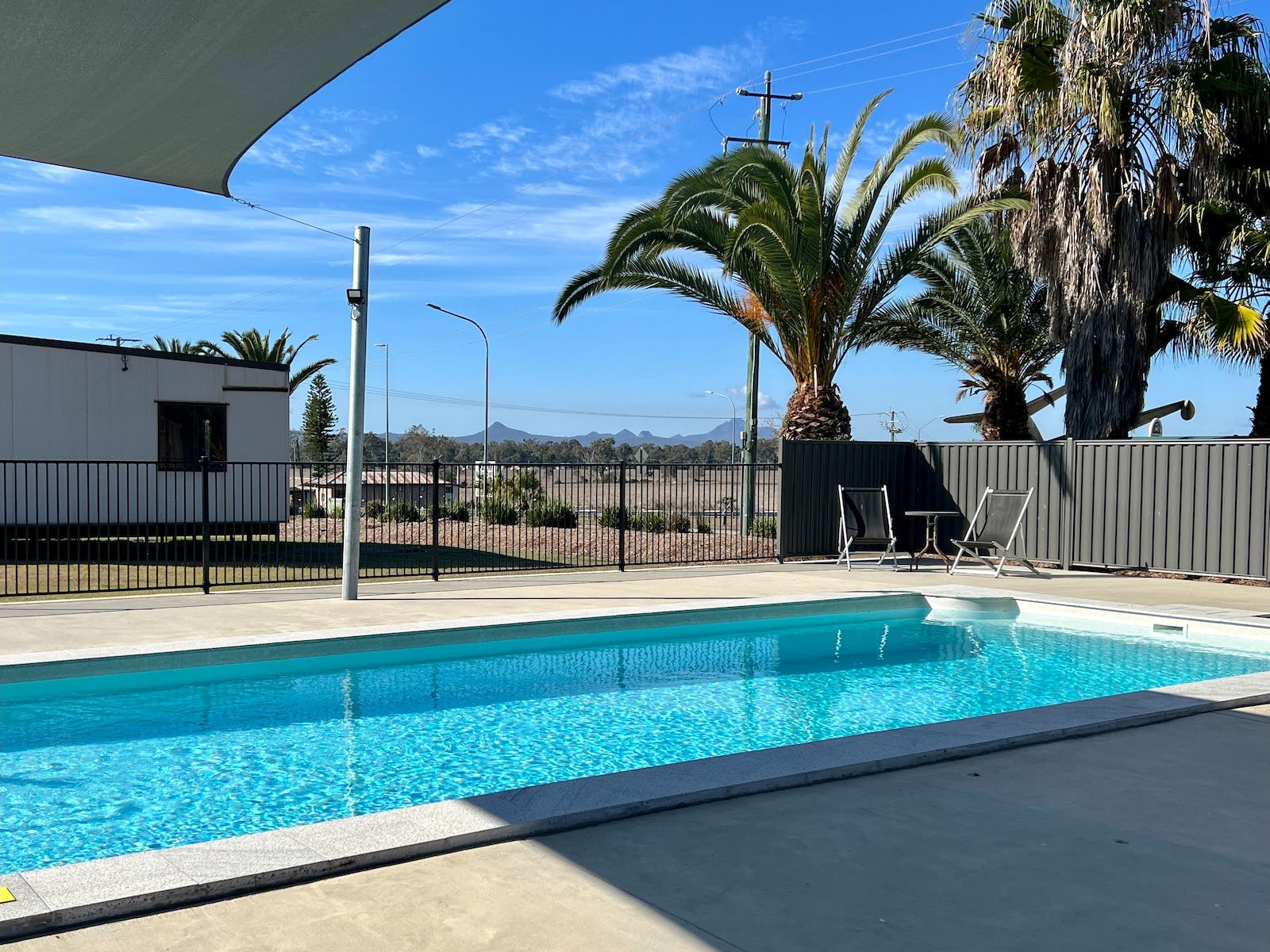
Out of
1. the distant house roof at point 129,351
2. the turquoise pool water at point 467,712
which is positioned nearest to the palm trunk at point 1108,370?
the turquoise pool water at point 467,712

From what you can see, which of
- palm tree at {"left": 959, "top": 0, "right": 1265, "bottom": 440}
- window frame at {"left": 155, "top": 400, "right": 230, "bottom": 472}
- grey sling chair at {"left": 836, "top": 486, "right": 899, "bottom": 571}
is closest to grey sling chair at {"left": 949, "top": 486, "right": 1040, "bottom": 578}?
grey sling chair at {"left": 836, "top": 486, "right": 899, "bottom": 571}

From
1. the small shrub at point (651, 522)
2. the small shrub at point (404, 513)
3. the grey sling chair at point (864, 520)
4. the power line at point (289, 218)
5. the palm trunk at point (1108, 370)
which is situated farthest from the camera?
the small shrub at point (404, 513)

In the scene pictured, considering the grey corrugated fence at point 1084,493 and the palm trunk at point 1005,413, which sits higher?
the palm trunk at point 1005,413

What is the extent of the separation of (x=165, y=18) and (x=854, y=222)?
12808 millimetres

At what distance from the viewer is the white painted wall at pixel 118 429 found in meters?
15.9

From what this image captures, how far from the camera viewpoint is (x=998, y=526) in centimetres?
1434

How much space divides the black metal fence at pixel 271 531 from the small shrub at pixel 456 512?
0.19 meters

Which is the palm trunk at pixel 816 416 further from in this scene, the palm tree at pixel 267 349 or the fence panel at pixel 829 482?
the palm tree at pixel 267 349

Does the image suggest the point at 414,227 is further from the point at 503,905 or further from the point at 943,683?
the point at 503,905

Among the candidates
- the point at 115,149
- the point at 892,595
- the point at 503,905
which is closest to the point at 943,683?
the point at 892,595

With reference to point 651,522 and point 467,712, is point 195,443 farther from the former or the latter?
point 467,712

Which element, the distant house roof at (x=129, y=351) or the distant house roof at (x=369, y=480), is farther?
the distant house roof at (x=369, y=480)

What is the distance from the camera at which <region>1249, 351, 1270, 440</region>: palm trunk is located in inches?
610

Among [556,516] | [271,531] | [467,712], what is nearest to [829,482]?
[556,516]
